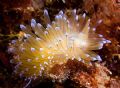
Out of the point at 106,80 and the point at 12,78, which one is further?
the point at 12,78

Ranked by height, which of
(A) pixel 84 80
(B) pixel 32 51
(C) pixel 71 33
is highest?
(C) pixel 71 33

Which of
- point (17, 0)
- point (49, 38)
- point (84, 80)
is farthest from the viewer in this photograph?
point (17, 0)

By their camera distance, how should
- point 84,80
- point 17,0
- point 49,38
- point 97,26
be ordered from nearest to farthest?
point 84,80
point 49,38
point 97,26
point 17,0

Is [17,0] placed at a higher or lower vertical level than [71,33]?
higher

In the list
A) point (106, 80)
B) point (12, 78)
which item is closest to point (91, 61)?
point (106, 80)

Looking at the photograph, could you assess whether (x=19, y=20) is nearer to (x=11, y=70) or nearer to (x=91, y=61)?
(x=11, y=70)

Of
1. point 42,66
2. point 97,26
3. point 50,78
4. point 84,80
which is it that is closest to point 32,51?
point 42,66

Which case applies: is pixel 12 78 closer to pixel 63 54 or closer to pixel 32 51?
pixel 32 51
